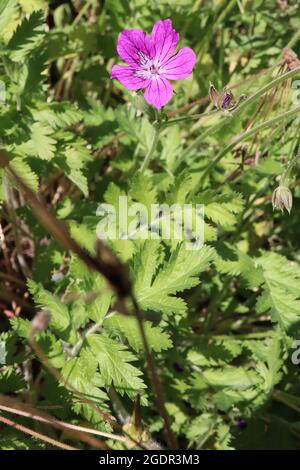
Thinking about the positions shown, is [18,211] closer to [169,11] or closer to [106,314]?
[106,314]

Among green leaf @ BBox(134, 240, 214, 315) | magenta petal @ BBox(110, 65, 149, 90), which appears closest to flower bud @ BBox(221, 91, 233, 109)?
magenta petal @ BBox(110, 65, 149, 90)

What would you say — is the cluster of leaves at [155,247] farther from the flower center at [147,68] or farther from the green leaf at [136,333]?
the flower center at [147,68]

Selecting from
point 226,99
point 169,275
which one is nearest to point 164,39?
point 226,99

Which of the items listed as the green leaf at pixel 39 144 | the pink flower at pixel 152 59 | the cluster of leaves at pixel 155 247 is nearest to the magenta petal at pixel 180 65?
the pink flower at pixel 152 59

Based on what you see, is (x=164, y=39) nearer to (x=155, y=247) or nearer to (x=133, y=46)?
(x=133, y=46)

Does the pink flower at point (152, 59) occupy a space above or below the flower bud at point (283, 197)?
above
